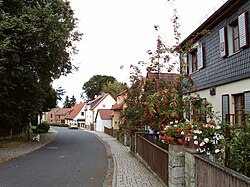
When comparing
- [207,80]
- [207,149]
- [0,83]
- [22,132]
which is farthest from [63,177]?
[22,132]

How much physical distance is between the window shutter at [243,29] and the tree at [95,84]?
76719mm

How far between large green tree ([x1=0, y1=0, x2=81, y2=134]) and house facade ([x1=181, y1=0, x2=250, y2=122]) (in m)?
8.96

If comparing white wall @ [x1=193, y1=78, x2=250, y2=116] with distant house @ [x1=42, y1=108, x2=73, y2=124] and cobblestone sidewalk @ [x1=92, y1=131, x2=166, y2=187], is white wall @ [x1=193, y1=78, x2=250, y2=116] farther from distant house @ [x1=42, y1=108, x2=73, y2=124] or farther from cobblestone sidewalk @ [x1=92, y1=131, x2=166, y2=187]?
distant house @ [x1=42, y1=108, x2=73, y2=124]

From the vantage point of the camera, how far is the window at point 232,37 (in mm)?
10399

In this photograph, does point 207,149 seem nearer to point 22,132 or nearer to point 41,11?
point 41,11

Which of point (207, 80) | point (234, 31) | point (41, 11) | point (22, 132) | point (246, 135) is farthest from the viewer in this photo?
point (22, 132)

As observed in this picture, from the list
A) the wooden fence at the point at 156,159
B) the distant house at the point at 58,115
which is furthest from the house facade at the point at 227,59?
the distant house at the point at 58,115

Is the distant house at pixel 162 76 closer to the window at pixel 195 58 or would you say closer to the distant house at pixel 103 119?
the window at pixel 195 58

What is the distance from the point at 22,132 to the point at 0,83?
14.4 m

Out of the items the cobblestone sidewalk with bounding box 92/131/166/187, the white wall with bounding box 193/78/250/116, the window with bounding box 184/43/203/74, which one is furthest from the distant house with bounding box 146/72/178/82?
the cobblestone sidewalk with bounding box 92/131/166/187

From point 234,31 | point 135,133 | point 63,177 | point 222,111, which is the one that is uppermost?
point 234,31

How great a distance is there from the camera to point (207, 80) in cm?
1367

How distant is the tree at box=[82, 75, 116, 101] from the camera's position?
8781 cm

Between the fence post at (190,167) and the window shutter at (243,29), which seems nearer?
the fence post at (190,167)
